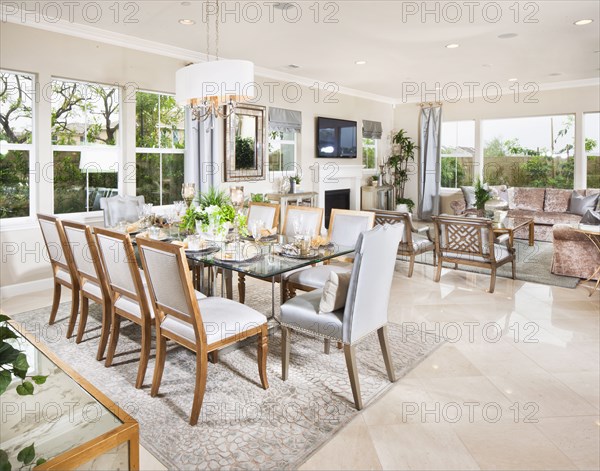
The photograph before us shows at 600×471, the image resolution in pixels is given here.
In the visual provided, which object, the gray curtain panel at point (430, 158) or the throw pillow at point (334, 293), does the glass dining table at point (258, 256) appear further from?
the gray curtain panel at point (430, 158)

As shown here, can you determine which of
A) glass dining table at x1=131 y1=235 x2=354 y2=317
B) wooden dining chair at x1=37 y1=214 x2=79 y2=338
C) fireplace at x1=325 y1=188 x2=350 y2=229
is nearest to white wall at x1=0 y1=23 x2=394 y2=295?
wooden dining chair at x1=37 y1=214 x2=79 y2=338

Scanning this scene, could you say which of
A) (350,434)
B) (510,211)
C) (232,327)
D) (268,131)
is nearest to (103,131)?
(268,131)

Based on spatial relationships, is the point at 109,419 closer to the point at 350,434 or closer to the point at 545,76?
the point at 350,434

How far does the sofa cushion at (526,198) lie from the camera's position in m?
7.84

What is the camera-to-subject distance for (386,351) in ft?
8.82

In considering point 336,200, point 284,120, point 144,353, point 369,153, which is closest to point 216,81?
point 144,353

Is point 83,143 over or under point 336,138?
under

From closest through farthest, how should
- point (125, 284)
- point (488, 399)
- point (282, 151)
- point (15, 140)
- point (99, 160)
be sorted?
1. point (488, 399)
2. point (125, 284)
3. point (15, 140)
4. point (99, 160)
5. point (282, 151)

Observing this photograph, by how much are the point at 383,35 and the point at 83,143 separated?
3.36m

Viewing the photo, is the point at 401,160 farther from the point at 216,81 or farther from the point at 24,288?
the point at 24,288

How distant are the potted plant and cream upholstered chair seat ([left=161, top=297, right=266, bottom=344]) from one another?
7472mm

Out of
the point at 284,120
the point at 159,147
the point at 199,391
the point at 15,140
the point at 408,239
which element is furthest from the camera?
the point at 284,120

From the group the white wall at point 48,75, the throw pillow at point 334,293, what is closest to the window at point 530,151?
the white wall at point 48,75

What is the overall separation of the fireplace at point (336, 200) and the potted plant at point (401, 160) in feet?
4.57
